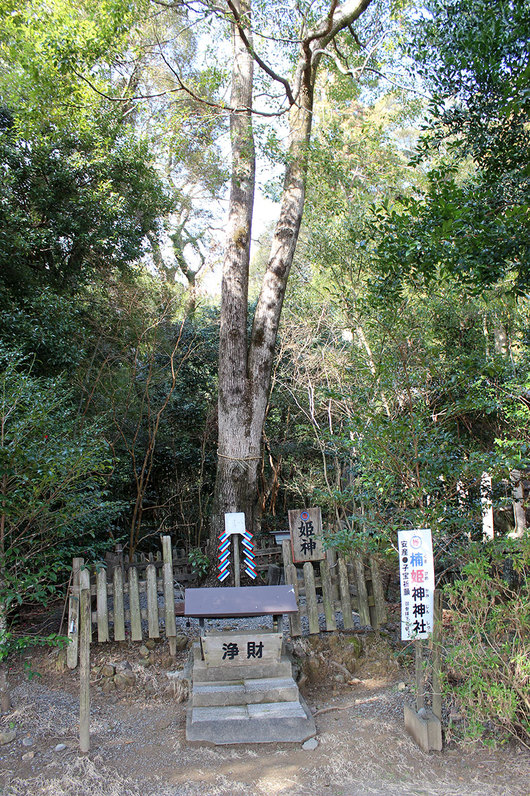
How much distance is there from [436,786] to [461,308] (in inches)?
317

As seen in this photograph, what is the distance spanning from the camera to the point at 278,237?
24.3ft

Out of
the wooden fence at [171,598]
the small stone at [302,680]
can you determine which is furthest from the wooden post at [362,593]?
the small stone at [302,680]

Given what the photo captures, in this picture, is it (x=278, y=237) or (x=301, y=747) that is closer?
(x=301, y=747)

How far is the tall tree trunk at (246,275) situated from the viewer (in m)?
6.73

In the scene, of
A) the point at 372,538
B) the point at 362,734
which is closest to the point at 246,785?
the point at 362,734

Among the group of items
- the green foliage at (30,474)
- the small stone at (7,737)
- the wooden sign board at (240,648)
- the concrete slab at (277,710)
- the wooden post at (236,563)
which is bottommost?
the small stone at (7,737)

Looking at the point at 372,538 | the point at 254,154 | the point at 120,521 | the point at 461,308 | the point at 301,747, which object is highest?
the point at 254,154

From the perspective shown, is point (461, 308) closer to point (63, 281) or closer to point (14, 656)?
point (63, 281)

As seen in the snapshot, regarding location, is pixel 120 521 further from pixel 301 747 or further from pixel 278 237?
pixel 301 747

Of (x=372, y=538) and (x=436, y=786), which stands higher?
(x=372, y=538)

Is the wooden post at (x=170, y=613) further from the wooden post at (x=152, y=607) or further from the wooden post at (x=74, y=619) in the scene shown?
the wooden post at (x=74, y=619)

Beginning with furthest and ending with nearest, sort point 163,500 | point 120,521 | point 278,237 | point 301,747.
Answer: point 163,500, point 120,521, point 278,237, point 301,747

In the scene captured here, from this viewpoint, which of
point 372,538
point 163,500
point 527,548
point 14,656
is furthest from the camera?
point 163,500

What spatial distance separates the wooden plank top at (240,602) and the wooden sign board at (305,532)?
1769mm
